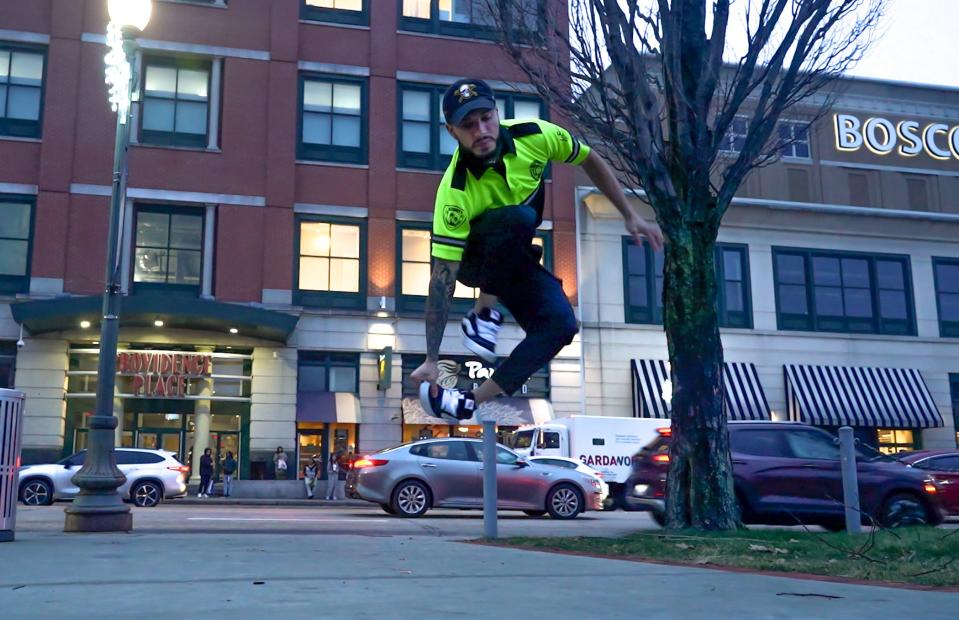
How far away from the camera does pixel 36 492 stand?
894 inches

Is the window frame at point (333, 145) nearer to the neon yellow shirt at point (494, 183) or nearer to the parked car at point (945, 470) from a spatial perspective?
the parked car at point (945, 470)

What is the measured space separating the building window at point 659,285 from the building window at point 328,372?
9696 millimetres

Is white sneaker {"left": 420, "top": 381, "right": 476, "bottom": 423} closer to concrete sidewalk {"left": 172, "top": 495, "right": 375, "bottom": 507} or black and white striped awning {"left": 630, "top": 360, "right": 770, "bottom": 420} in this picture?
concrete sidewalk {"left": 172, "top": 495, "right": 375, "bottom": 507}

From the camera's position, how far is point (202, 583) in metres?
4.80

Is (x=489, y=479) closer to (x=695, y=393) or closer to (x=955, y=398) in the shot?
(x=695, y=393)

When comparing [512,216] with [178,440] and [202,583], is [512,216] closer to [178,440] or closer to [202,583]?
[202,583]

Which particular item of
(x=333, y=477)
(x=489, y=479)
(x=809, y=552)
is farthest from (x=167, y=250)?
(x=809, y=552)

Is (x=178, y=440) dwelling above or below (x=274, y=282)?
below

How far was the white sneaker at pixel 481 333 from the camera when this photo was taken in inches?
180

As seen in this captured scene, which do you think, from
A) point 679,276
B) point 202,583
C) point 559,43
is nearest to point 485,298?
point 202,583

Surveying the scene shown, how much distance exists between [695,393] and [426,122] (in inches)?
874

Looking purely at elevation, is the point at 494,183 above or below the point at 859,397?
below

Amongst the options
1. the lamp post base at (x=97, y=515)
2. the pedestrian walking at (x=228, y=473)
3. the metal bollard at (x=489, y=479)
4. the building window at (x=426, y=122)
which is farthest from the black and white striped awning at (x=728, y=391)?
the lamp post base at (x=97, y=515)

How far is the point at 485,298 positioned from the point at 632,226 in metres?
1.00
